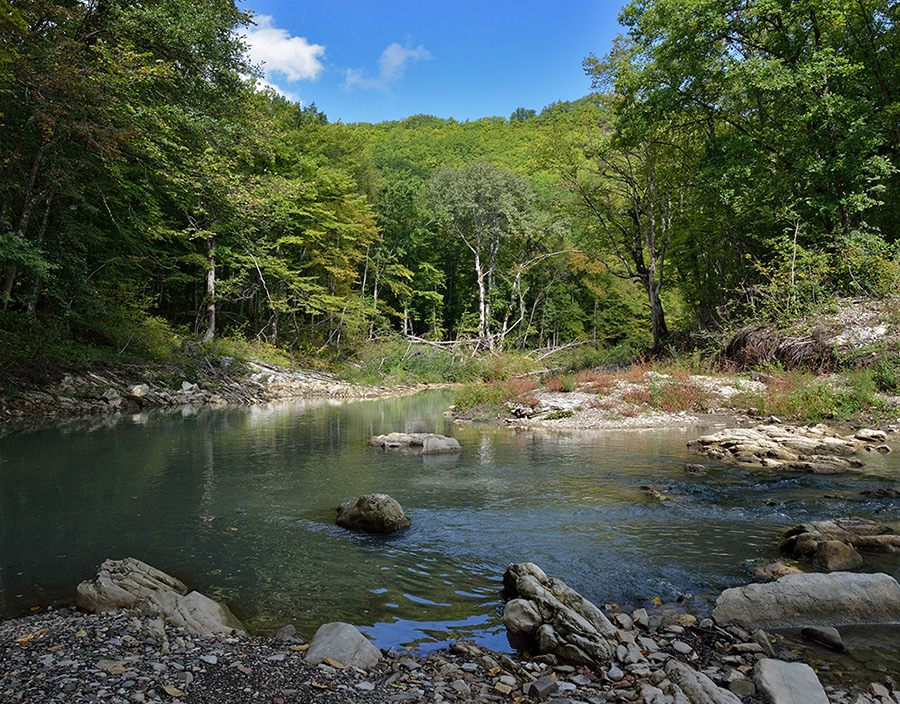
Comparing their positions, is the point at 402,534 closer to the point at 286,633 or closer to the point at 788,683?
the point at 286,633

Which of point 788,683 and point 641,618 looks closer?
point 788,683

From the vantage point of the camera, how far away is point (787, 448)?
348 inches

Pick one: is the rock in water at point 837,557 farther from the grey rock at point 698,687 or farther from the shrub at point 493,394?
the shrub at point 493,394

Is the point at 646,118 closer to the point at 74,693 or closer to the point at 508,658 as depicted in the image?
the point at 508,658

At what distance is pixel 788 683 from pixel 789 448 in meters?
7.52

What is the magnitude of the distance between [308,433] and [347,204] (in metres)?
22.0

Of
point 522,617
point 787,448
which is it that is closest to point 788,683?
point 522,617

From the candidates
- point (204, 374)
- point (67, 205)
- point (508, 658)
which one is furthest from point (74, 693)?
point (204, 374)

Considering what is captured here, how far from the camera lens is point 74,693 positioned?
7.79 ft

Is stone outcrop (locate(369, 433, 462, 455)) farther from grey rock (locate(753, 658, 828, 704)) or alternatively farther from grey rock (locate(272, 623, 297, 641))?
grey rock (locate(753, 658, 828, 704))

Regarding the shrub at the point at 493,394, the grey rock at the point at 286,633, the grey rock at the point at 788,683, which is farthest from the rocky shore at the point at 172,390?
the grey rock at the point at 788,683

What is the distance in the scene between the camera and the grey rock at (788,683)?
248cm

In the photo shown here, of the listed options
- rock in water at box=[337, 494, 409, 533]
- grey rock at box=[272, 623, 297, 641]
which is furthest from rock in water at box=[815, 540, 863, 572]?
grey rock at box=[272, 623, 297, 641]

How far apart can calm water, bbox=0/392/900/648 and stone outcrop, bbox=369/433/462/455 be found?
0.48 m
